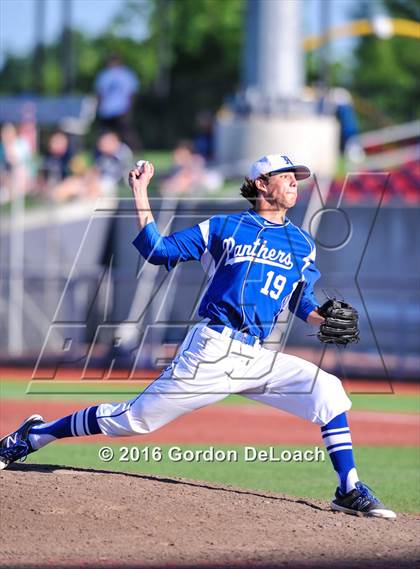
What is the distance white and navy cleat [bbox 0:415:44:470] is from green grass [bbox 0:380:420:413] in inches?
254

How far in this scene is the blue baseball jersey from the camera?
23.2 feet

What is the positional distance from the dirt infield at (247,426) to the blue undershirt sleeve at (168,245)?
5029 millimetres

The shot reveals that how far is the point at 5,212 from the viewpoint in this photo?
2092cm

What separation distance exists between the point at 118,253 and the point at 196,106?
18718 millimetres

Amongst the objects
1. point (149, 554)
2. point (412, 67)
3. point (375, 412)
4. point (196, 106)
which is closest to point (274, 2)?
point (375, 412)

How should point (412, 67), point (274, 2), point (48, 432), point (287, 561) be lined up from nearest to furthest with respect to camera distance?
point (287, 561), point (48, 432), point (274, 2), point (412, 67)

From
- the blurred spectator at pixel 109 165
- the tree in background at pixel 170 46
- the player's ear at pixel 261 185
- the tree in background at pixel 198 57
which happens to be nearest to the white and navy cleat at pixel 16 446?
the player's ear at pixel 261 185

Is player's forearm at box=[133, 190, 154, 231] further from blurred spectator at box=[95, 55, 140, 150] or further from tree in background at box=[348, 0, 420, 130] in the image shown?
tree in background at box=[348, 0, 420, 130]

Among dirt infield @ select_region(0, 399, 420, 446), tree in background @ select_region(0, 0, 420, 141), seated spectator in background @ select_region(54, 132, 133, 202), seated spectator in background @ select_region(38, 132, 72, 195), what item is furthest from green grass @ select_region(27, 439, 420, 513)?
tree in background @ select_region(0, 0, 420, 141)

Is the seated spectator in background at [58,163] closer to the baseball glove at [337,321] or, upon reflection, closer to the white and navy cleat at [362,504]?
the baseball glove at [337,321]

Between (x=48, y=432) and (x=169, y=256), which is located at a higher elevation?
(x=169, y=256)

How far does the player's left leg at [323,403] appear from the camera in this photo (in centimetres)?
719

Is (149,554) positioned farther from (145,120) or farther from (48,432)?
(145,120)

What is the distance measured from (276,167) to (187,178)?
46.0 ft
